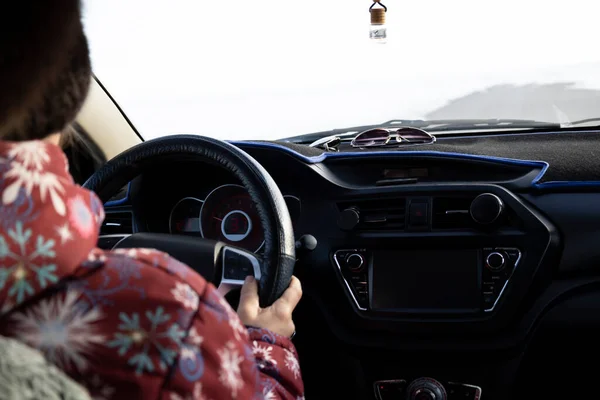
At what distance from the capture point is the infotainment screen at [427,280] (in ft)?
9.50

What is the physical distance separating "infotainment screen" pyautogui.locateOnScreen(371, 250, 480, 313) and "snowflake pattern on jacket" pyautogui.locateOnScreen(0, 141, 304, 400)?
1.87m

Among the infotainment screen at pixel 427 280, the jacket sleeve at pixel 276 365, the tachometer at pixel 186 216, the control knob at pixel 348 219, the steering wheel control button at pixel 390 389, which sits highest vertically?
the jacket sleeve at pixel 276 365

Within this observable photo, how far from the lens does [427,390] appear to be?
9.90 feet

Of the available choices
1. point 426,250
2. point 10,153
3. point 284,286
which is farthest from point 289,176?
point 10,153

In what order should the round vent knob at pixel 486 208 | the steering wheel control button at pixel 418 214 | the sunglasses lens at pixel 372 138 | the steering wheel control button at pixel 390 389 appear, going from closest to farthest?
the round vent knob at pixel 486 208, the steering wheel control button at pixel 418 214, the steering wheel control button at pixel 390 389, the sunglasses lens at pixel 372 138

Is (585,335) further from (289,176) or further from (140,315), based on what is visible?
(140,315)

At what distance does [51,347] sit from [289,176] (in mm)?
2108

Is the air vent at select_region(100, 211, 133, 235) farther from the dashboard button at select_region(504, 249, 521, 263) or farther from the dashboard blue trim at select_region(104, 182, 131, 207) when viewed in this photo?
the dashboard button at select_region(504, 249, 521, 263)

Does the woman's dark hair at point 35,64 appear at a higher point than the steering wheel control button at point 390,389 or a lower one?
higher

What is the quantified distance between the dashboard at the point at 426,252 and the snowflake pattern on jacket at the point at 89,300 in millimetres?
1714

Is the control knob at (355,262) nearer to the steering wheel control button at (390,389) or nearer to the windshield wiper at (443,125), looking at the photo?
the steering wheel control button at (390,389)

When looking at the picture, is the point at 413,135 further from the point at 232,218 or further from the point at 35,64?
the point at 35,64

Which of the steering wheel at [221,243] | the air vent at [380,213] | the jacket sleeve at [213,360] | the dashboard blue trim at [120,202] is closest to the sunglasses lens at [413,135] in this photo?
the air vent at [380,213]

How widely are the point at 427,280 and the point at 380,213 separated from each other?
1.03ft
